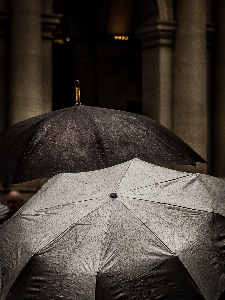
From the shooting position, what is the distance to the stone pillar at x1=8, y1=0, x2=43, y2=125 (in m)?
16.8

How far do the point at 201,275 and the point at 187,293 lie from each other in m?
0.14

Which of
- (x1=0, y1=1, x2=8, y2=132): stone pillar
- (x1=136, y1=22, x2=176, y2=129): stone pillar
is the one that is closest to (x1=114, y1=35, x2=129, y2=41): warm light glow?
(x1=136, y1=22, x2=176, y2=129): stone pillar

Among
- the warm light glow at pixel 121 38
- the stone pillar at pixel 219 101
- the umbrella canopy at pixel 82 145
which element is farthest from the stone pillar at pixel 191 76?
the umbrella canopy at pixel 82 145

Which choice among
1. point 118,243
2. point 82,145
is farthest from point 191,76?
point 118,243

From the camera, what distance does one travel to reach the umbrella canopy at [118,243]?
562 cm

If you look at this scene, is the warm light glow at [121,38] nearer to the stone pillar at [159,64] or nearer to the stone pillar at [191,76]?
the stone pillar at [159,64]

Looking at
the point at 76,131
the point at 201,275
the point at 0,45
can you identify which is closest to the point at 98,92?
the point at 0,45

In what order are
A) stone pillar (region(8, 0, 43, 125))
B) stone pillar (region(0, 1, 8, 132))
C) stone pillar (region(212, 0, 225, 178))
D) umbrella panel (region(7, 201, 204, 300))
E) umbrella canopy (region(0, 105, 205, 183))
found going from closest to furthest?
umbrella panel (region(7, 201, 204, 300)) → umbrella canopy (region(0, 105, 205, 183)) → stone pillar (region(8, 0, 43, 125)) → stone pillar (region(0, 1, 8, 132)) → stone pillar (region(212, 0, 225, 178))

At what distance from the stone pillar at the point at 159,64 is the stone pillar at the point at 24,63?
8.34 feet

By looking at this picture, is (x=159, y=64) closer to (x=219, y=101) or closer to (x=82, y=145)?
(x=219, y=101)

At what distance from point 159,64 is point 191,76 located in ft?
1.99

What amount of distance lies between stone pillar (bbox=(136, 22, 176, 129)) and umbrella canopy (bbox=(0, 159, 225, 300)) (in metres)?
12.5

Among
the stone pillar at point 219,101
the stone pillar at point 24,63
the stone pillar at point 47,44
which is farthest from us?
the stone pillar at point 219,101

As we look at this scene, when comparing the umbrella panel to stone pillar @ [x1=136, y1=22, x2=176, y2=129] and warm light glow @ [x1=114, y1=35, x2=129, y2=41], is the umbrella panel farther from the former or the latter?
warm light glow @ [x1=114, y1=35, x2=129, y2=41]
